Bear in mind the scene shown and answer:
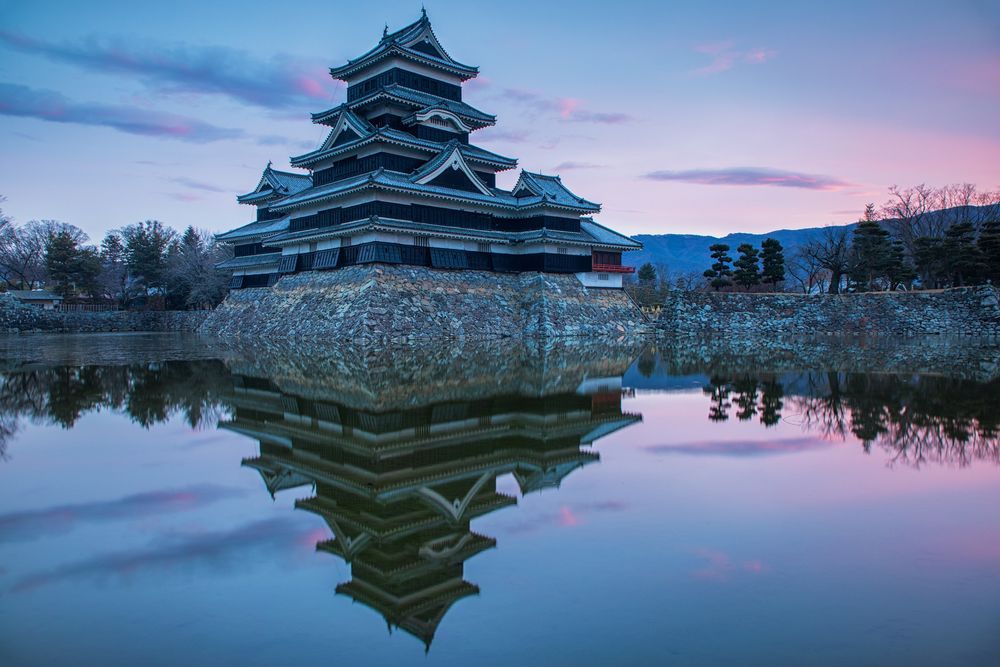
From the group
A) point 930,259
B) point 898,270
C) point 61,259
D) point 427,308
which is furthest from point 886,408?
point 61,259

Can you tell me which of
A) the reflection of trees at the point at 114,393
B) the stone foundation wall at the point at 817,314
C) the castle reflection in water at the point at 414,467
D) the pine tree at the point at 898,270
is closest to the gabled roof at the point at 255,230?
the reflection of trees at the point at 114,393

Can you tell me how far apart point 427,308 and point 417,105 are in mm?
13626

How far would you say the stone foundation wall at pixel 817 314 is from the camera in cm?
4378

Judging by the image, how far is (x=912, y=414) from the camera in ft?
41.8

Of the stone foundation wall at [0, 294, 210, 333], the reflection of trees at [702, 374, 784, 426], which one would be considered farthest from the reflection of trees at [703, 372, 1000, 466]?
the stone foundation wall at [0, 294, 210, 333]

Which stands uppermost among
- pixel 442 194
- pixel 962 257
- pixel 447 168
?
pixel 447 168

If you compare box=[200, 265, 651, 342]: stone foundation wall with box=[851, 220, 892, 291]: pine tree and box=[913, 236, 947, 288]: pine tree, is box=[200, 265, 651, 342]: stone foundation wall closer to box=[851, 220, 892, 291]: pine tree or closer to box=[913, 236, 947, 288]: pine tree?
box=[851, 220, 892, 291]: pine tree

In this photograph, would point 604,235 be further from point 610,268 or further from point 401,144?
point 401,144

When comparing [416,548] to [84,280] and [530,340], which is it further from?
[84,280]

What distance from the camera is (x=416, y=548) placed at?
612cm

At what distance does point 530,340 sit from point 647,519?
88.9 feet

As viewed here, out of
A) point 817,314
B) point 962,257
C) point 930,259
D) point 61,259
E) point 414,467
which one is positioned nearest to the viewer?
point 414,467

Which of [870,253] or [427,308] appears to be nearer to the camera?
[427,308]

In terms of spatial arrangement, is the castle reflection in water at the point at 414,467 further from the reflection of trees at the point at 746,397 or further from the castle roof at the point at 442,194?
the castle roof at the point at 442,194
